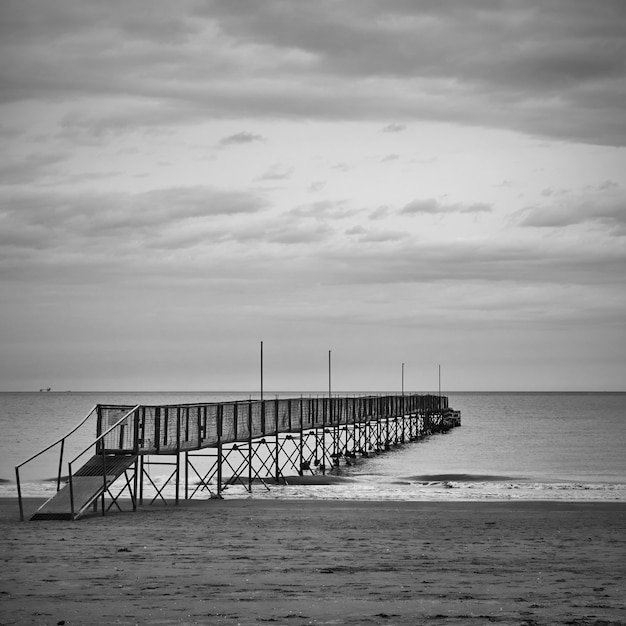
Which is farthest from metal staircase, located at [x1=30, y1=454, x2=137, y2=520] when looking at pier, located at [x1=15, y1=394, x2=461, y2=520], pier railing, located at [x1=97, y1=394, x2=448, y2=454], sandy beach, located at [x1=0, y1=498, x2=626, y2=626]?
sandy beach, located at [x1=0, y1=498, x2=626, y2=626]

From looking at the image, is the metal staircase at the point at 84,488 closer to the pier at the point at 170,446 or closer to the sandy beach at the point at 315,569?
the pier at the point at 170,446

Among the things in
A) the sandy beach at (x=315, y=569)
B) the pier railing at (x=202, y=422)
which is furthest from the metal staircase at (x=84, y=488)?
the sandy beach at (x=315, y=569)

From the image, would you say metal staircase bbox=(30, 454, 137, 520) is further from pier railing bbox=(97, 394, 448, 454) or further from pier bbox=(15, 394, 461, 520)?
pier railing bbox=(97, 394, 448, 454)

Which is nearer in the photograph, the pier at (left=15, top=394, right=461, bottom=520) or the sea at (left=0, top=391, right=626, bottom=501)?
the pier at (left=15, top=394, right=461, bottom=520)

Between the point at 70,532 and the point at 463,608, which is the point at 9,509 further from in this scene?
the point at 463,608

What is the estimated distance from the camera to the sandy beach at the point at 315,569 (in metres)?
10.1

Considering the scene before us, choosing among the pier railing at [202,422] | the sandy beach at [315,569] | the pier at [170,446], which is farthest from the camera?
the pier railing at [202,422]

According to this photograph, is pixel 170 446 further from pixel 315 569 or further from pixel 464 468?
pixel 464 468

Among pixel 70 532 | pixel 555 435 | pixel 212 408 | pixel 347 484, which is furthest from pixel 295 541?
pixel 555 435

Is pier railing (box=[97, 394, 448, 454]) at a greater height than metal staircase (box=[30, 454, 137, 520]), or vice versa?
pier railing (box=[97, 394, 448, 454])

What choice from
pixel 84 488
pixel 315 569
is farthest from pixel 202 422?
pixel 315 569

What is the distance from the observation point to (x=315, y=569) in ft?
42.4

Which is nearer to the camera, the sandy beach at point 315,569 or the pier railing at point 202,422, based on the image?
the sandy beach at point 315,569

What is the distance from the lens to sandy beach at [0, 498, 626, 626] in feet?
33.1
